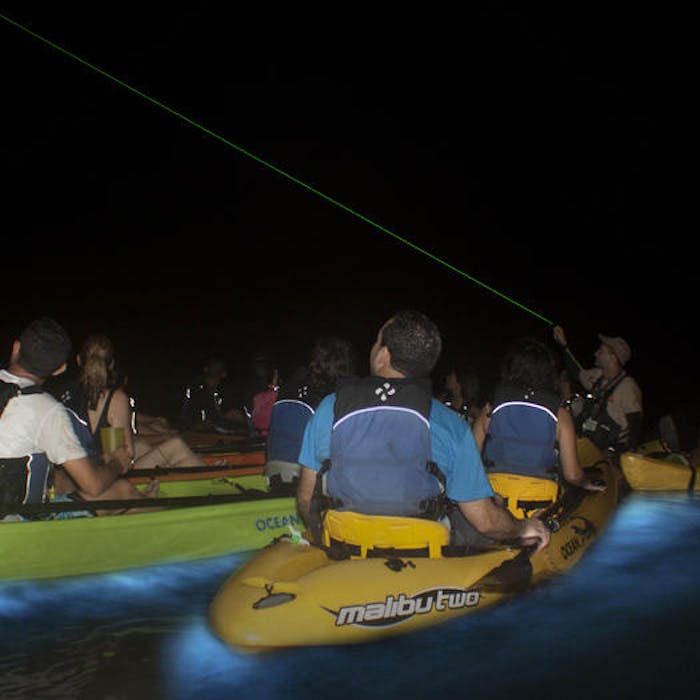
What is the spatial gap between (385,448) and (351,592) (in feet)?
2.18

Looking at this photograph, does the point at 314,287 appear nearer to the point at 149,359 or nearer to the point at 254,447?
the point at 149,359

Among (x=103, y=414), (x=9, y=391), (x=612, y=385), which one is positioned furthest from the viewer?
(x=612, y=385)

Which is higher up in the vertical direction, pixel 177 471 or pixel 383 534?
pixel 383 534

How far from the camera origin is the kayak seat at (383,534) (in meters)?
3.97

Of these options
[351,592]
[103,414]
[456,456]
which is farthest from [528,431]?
[103,414]

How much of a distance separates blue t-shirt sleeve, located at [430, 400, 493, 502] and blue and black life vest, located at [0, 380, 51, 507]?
2.28 metres

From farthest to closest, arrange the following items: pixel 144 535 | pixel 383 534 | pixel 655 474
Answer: pixel 655 474, pixel 144 535, pixel 383 534

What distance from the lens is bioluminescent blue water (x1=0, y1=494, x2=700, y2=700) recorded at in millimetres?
3697

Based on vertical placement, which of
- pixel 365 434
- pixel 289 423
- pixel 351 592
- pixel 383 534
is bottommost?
pixel 351 592

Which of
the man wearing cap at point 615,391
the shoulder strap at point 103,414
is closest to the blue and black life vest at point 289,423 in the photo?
the shoulder strap at point 103,414

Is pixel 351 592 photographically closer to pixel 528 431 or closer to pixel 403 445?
pixel 403 445

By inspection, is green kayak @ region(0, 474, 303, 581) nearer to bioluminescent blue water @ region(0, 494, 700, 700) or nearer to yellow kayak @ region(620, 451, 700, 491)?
bioluminescent blue water @ region(0, 494, 700, 700)

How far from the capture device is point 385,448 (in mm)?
3863

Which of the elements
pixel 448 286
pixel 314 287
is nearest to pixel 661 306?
pixel 448 286
